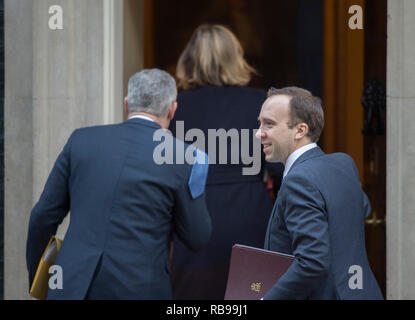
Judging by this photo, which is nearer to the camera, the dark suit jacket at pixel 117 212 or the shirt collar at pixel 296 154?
the shirt collar at pixel 296 154

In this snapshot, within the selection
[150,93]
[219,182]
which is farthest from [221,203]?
[150,93]

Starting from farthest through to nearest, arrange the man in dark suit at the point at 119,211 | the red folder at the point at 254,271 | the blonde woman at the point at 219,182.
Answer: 1. the blonde woman at the point at 219,182
2. the man in dark suit at the point at 119,211
3. the red folder at the point at 254,271

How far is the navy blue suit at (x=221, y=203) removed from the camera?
3.63m

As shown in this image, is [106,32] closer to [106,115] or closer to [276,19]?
[106,115]

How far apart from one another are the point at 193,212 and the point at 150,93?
1.86 feet

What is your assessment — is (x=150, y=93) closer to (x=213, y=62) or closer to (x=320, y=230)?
(x=213, y=62)

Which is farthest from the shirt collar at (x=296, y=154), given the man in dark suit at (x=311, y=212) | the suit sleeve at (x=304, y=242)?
the suit sleeve at (x=304, y=242)

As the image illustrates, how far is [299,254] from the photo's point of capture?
2.34 m

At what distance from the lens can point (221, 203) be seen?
3.66 meters

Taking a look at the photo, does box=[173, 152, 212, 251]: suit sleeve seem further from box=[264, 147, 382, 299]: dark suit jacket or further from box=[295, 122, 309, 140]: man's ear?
box=[295, 122, 309, 140]: man's ear

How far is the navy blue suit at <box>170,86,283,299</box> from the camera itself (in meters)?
3.63

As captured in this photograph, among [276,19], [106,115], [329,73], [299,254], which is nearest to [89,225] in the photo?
[299,254]

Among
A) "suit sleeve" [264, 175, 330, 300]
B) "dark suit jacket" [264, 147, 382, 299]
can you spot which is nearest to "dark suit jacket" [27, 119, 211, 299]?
"dark suit jacket" [264, 147, 382, 299]

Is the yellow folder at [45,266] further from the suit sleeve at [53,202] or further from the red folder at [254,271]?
the red folder at [254,271]
